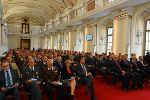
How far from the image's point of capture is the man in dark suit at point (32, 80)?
6.29 m

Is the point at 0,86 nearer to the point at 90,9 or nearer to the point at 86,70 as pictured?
the point at 86,70

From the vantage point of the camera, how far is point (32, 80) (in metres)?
6.68

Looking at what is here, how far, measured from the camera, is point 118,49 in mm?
15117

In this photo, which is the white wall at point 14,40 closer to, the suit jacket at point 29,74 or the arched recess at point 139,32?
the arched recess at point 139,32

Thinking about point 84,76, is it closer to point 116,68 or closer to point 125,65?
point 116,68

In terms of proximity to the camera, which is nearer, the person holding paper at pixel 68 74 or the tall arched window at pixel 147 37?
the person holding paper at pixel 68 74

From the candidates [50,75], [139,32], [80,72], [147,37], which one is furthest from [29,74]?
[147,37]

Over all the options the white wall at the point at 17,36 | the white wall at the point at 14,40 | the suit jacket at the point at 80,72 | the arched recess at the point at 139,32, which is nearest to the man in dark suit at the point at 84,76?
the suit jacket at the point at 80,72

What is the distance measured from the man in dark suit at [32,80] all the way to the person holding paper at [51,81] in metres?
0.22

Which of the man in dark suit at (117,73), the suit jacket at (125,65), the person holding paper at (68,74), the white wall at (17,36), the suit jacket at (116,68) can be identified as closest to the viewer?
the person holding paper at (68,74)

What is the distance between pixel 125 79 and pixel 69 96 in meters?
2.89

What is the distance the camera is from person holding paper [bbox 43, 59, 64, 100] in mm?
6832

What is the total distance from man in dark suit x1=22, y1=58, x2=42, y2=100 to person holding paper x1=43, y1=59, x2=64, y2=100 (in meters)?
0.22

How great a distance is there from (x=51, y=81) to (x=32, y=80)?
1.99 feet
